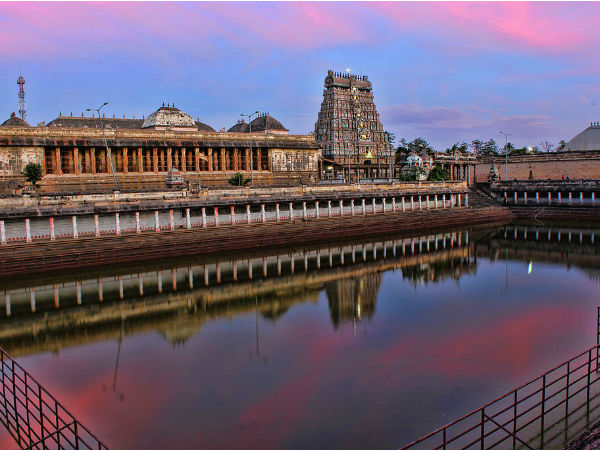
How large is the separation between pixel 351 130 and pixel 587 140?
4289 cm

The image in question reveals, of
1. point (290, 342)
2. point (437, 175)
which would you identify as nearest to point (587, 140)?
point (437, 175)

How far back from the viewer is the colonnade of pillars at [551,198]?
197 ft

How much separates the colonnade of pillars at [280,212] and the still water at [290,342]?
15.4ft

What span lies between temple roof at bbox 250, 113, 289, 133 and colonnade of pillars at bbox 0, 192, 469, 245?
19.3 m

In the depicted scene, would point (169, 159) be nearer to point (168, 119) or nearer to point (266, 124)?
point (168, 119)

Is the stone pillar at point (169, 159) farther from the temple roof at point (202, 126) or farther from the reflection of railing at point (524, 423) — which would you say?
the reflection of railing at point (524, 423)

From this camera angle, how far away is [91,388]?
49.4 feet

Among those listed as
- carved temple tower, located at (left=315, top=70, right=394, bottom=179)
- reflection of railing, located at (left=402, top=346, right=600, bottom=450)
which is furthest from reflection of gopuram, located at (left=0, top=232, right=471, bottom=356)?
A: carved temple tower, located at (left=315, top=70, right=394, bottom=179)

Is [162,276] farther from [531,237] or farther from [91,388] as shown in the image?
[531,237]

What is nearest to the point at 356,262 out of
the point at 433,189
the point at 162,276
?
the point at 162,276

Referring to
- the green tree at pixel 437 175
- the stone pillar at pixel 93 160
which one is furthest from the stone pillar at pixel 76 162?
the green tree at pixel 437 175

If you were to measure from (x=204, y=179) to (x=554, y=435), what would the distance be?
152ft

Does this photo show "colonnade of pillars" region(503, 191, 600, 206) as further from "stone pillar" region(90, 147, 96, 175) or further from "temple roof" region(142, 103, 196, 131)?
"stone pillar" region(90, 147, 96, 175)

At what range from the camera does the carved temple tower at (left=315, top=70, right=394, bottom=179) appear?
80.4m
